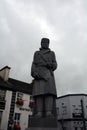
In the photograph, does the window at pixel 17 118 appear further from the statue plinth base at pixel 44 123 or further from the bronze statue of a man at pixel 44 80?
the statue plinth base at pixel 44 123

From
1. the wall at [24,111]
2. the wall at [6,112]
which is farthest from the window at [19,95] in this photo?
the wall at [6,112]

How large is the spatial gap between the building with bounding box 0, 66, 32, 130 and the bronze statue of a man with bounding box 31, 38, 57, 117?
1919 centimetres

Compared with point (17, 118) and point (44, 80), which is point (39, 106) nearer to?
point (44, 80)

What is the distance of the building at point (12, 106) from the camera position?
24.4 m

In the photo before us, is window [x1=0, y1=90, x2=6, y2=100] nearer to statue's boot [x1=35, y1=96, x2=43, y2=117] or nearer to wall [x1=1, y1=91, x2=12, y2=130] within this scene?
wall [x1=1, y1=91, x2=12, y2=130]

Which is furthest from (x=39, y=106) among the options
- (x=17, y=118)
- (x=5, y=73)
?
(x=5, y=73)

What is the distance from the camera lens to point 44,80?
6703 millimetres

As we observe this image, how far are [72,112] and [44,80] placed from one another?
35.8 metres

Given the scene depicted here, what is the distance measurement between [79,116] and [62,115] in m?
5.30

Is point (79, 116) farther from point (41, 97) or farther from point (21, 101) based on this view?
point (41, 97)

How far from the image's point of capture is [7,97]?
25812 mm

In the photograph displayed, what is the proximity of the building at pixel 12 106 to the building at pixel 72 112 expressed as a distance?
51.2ft

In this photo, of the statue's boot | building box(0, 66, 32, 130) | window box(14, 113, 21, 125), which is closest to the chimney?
building box(0, 66, 32, 130)

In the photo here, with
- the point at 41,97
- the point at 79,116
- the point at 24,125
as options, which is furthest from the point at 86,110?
the point at 41,97
